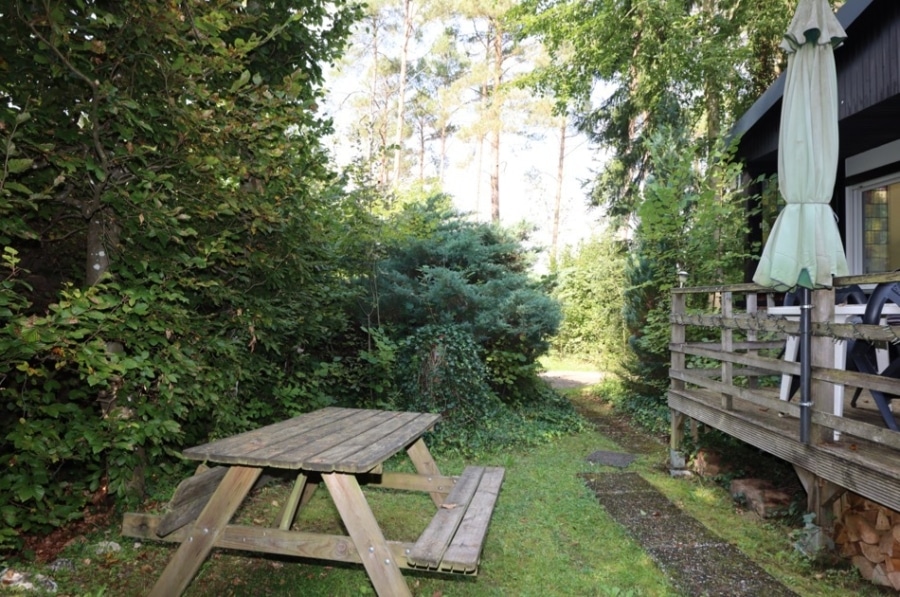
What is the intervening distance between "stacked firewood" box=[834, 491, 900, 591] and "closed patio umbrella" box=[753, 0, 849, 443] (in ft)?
1.57

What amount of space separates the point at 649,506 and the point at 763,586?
1301 millimetres

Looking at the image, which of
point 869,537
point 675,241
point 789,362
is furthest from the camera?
point 675,241

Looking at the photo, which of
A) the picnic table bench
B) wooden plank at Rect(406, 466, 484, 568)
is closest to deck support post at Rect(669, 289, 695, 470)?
wooden plank at Rect(406, 466, 484, 568)

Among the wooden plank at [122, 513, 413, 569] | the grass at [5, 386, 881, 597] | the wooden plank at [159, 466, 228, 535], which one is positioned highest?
the wooden plank at [159, 466, 228, 535]

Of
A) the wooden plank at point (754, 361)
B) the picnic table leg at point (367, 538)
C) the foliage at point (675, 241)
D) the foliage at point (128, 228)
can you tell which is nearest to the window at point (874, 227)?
the foliage at point (675, 241)

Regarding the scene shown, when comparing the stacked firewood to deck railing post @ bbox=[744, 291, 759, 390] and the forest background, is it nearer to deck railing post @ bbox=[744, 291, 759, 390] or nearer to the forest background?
deck railing post @ bbox=[744, 291, 759, 390]

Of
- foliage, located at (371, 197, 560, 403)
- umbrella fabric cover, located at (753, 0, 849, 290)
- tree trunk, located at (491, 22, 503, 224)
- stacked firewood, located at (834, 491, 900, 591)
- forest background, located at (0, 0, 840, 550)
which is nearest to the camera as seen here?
forest background, located at (0, 0, 840, 550)

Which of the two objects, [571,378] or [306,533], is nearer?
[306,533]

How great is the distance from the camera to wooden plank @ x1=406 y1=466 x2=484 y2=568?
216 centimetres

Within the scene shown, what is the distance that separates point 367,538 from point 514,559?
4.74ft

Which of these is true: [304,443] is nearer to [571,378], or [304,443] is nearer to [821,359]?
[821,359]

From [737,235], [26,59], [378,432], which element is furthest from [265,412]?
[737,235]

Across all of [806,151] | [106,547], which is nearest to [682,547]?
[806,151]

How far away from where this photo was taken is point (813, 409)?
3.23 metres
